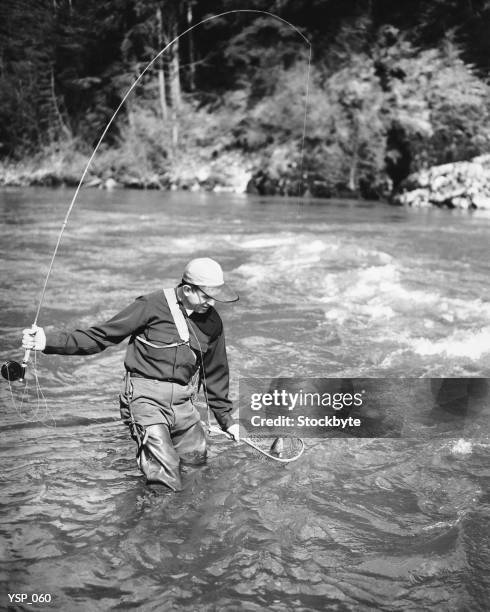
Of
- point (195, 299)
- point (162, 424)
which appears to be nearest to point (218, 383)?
point (162, 424)

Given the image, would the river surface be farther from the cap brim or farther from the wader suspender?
the cap brim

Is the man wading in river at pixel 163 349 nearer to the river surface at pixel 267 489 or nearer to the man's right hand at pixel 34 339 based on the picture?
the man's right hand at pixel 34 339

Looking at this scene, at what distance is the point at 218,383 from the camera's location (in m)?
3.89

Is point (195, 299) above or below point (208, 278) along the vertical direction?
below

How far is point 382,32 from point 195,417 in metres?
37.9

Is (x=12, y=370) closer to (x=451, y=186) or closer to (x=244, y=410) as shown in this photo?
(x=244, y=410)

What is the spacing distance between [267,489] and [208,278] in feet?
4.59

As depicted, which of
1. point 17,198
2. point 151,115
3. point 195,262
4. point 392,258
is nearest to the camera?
point 195,262

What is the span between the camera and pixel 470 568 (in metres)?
2.97

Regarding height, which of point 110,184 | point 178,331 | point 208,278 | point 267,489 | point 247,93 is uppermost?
point 247,93

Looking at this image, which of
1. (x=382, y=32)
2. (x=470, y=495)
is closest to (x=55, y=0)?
(x=382, y=32)

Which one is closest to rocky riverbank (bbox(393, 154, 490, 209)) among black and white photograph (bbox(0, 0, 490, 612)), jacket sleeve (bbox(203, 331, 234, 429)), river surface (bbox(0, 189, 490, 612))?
black and white photograph (bbox(0, 0, 490, 612))

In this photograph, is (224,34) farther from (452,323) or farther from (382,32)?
(452,323)

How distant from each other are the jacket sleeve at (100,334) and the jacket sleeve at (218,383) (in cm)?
56
